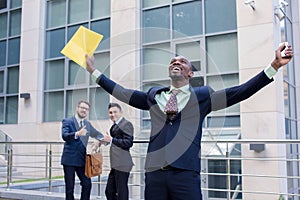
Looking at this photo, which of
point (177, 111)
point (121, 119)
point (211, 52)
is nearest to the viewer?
point (177, 111)

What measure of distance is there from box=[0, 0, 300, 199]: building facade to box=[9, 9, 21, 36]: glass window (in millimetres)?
29

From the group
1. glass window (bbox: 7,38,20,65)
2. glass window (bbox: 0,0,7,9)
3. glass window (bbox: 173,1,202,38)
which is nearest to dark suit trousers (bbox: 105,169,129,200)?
glass window (bbox: 173,1,202,38)

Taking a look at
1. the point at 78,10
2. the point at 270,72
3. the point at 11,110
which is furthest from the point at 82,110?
the point at 11,110

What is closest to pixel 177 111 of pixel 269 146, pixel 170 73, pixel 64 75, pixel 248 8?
pixel 170 73

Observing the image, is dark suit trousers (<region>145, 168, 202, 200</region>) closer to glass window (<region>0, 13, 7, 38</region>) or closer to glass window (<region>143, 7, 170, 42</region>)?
glass window (<region>143, 7, 170, 42</region>)

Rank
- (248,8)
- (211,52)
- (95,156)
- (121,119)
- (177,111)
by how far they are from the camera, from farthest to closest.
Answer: (211,52), (248,8), (95,156), (121,119), (177,111)

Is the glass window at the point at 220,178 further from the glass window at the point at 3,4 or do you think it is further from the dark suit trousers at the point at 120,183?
the glass window at the point at 3,4

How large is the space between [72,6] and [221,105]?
824 centimetres

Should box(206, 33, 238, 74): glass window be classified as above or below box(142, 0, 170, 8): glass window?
below

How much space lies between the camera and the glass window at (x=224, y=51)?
23.3 feet

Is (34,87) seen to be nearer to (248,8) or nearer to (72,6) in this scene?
(72,6)

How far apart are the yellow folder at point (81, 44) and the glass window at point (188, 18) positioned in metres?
5.69

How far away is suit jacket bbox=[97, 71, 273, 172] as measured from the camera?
198 cm

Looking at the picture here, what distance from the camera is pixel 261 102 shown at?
260 inches
